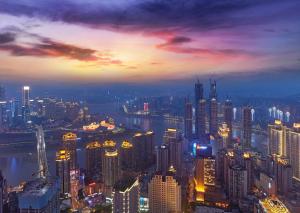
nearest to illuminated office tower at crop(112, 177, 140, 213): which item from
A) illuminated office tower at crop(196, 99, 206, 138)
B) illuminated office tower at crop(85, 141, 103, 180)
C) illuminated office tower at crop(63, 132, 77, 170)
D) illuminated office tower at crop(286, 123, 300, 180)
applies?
illuminated office tower at crop(85, 141, 103, 180)

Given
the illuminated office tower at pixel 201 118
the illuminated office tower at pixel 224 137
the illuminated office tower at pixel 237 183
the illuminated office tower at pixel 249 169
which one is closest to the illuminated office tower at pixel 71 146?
the illuminated office tower at pixel 237 183

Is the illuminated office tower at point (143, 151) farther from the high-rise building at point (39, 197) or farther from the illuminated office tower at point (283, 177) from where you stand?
the high-rise building at point (39, 197)

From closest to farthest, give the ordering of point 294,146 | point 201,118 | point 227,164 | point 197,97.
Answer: point 227,164, point 294,146, point 201,118, point 197,97

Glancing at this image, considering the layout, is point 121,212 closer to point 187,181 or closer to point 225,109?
point 187,181

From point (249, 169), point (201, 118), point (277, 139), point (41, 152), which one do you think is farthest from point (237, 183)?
point (41, 152)

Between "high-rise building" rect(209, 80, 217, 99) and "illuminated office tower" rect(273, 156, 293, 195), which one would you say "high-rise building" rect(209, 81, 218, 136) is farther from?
"illuminated office tower" rect(273, 156, 293, 195)

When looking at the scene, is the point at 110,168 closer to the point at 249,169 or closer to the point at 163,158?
the point at 163,158

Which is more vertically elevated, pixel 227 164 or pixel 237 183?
pixel 227 164
